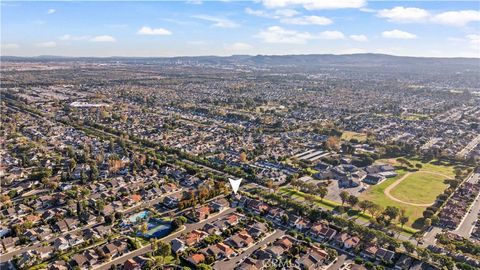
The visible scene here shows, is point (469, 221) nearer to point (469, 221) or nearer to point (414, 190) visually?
point (469, 221)

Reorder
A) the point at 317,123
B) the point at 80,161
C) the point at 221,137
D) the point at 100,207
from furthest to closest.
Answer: the point at 317,123, the point at 221,137, the point at 80,161, the point at 100,207

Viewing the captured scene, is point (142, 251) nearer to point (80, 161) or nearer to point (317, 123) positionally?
point (80, 161)

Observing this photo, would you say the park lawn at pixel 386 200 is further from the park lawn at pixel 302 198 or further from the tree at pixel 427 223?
the park lawn at pixel 302 198

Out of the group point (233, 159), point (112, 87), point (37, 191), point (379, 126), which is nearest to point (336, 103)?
point (379, 126)

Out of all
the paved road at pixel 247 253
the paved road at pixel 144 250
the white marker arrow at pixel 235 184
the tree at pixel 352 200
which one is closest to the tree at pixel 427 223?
the tree at pixel 352 200

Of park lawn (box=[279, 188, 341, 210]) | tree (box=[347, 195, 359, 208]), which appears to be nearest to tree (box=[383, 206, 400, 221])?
tree (box=[347, 195, 359, 208])


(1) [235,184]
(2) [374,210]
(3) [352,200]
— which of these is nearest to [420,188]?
(3) [352,200]

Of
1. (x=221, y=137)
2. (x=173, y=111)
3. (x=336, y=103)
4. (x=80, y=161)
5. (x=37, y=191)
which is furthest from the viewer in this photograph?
(x=336, y=103)
